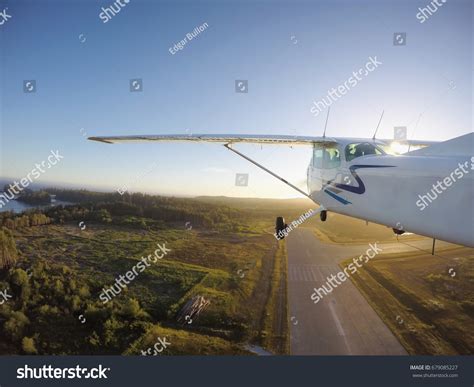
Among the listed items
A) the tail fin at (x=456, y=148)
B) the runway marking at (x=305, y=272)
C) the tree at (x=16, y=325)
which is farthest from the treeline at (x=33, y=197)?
the tail fin at (x=456, y=148)

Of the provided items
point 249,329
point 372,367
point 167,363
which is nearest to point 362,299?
point 249,329

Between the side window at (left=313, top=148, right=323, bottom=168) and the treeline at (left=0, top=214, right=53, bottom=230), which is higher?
the side window at (left=313, top=148, right=323, bottom=168)

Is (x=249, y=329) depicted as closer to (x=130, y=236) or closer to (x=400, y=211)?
(x=400, y=211)

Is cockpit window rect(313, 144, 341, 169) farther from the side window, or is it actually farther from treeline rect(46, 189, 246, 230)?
treeline rect(46, 189, 246, 230)

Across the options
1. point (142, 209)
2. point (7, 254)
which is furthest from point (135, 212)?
point (7, 254)

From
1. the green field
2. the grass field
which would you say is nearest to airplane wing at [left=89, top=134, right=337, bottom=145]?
the green field

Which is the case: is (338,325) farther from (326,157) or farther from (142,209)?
(142,209)

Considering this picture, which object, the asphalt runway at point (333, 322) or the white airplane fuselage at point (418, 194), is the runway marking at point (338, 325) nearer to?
the asphalt runway at point (333, 322)
